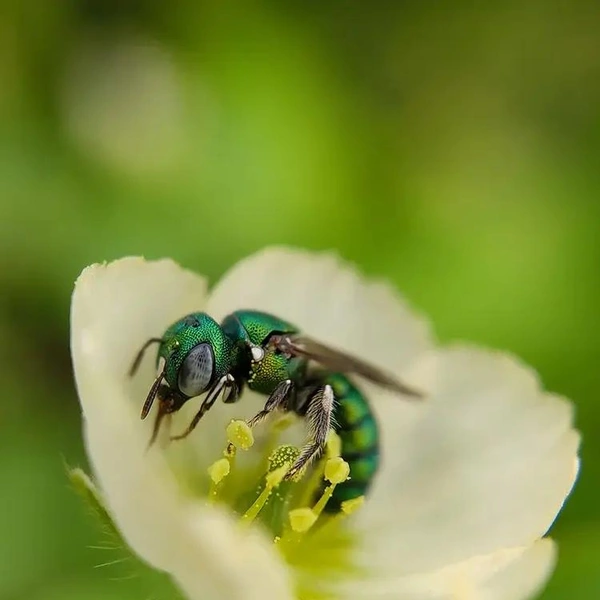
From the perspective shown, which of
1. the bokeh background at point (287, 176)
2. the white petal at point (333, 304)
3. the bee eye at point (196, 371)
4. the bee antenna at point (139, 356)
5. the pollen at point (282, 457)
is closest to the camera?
the bee eye at point (196, 371)

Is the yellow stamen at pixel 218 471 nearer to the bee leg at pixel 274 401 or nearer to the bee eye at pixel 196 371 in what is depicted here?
the bee leg at pixel 274 401

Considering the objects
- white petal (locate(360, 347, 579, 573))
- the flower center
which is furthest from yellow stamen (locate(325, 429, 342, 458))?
white petal (locate(360, 347, 579, 573))

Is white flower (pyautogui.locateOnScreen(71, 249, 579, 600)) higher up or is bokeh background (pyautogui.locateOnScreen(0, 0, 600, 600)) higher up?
bokeh background (pyautogui.locateOnScreen(0, 0, 600, 600))

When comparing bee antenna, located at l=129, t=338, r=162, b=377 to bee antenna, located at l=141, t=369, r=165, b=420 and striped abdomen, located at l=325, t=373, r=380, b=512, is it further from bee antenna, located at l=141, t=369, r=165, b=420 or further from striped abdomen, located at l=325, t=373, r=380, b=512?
striped abdomen, located at l=325, t=373, r=380, b=512

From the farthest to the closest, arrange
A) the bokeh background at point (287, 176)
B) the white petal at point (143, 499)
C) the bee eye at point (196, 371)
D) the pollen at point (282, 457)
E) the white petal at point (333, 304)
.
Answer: the bokeh background at point (287, 176) → the white petal at point (333, 304) → the pollen at point (282, 457) → the bee eye at point (196, 371) → the white petal at point (143, 499)

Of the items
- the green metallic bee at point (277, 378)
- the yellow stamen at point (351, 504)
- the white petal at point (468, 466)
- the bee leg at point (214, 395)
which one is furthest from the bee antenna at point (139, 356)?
the white petal at point (468, 466)

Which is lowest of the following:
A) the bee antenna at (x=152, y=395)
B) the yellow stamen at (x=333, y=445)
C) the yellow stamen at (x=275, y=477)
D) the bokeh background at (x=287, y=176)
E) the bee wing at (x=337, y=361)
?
the bee antenna at (x=152, y=395)

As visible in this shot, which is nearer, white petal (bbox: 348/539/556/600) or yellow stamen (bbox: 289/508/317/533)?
white petal (bbox: 348/539/556/600)

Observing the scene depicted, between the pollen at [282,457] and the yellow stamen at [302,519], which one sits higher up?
the pollen at [282,457]
